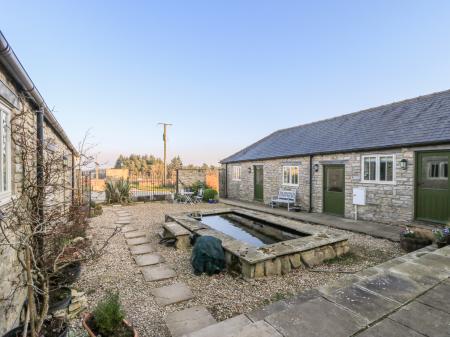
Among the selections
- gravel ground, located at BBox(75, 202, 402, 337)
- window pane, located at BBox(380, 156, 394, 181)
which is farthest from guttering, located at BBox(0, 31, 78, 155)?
window pane, located at BBox(380, 156, 394, 181)

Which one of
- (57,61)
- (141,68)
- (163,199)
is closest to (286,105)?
(141,68)

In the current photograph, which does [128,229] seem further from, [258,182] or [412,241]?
[258,182]

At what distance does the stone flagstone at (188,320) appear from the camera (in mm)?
2600

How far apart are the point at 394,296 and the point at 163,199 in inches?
527

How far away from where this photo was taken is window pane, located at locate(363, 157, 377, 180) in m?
7.93

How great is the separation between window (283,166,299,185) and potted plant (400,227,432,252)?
589 centimetres

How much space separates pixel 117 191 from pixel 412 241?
41.9 ft

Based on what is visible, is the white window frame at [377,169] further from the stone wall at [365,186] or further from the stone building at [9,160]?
the stone building at [9,160]

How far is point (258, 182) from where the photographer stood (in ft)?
44.7

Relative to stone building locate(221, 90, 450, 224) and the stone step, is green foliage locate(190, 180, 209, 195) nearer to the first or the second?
stone building locate(221, 90, 450, 224)

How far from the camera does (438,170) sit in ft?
21.3

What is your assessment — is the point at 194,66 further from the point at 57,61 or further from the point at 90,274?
the point at 90,274

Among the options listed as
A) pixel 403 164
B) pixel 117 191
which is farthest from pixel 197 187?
pixel 403 164

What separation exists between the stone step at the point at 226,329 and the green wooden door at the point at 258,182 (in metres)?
11.1
